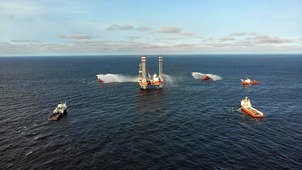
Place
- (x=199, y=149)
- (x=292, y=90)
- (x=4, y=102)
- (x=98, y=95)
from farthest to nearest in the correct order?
(x=292, y=90), (x=98, y=95), (x=4, y=102), (x=199, y=149)

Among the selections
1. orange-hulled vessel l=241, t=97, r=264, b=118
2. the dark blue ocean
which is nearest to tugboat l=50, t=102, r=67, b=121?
the dark blue ocean

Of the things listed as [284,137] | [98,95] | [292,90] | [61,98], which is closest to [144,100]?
[98,95]

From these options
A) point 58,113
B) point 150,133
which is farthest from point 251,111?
point 58,113

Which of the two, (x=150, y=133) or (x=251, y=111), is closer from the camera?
(x=150, y=133)

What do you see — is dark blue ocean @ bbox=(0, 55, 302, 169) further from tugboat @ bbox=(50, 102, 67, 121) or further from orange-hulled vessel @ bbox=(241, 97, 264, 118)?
orange-hulled vessel @ bbox=(241, 97, 264, 118)

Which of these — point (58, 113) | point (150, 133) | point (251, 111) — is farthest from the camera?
point (251, 111)

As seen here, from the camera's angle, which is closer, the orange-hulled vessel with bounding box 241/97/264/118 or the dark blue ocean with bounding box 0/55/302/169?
the dark blue ocean with bounding box 0/55/302/169

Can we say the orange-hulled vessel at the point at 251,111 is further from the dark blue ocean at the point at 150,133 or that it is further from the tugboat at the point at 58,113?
the tugboat at the point at 58,113

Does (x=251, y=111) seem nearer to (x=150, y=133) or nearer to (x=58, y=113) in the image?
(x=150, y=133)

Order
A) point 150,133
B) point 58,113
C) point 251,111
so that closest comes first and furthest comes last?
1. point 150,133
2. point 58,113
3. point 251,111

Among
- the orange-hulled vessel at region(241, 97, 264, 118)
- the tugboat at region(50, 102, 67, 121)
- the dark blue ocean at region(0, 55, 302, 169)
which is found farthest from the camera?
the orange-hulled vessel at region(241, 97, 264, 118)

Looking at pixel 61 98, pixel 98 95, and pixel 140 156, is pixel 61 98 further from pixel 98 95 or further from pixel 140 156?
pixel 140 156
